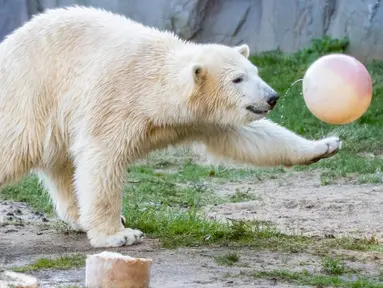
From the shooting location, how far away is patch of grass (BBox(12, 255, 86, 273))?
548 centimetres

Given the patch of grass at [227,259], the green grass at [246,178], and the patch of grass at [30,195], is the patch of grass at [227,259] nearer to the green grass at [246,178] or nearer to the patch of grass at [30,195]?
the green grass at [246,178]

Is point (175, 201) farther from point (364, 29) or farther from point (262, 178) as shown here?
point (364, 29)

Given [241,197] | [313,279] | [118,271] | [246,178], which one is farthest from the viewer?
[246,178]

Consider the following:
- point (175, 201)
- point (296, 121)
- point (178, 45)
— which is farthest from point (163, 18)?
point (178, 45)

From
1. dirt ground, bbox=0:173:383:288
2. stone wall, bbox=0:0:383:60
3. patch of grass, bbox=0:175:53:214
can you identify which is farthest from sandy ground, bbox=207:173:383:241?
stone wall, bbox=0:0:383:60

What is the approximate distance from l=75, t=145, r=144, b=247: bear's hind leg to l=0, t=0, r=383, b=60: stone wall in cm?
783

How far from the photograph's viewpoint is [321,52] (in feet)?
43.3

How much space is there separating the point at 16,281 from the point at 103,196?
191 centimetres

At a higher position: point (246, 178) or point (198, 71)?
point (198, 71)

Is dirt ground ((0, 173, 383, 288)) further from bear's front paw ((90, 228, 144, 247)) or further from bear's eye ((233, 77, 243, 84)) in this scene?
bear's eye ((233, 77, 243, 84))

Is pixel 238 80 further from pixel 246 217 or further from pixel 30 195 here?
pixel 30 195

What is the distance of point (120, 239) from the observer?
20.2 ft

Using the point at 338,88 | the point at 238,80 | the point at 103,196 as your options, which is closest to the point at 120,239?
the point at 103,196

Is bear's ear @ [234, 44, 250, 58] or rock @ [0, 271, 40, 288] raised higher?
bear's ear @ [234, 44, 250, 58]
